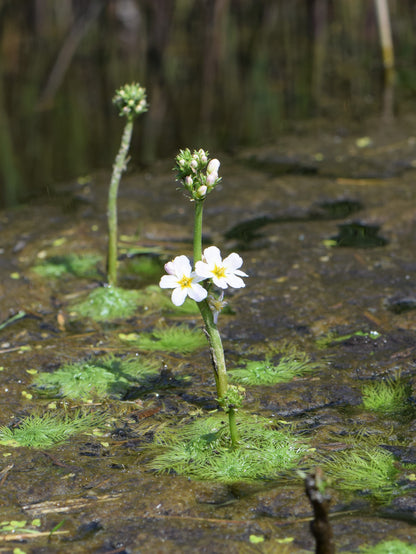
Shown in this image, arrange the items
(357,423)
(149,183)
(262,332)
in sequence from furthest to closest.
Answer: (149,183)
(262,332)
(357,423)

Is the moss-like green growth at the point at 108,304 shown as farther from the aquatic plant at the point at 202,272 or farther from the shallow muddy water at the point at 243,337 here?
the aquatic plant at the point at 202,272

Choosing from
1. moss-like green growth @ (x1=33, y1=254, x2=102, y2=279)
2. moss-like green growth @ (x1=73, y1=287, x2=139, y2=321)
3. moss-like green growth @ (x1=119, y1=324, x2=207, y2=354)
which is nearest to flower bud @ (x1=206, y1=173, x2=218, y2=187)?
moss-like green growth @ (x1=119, y1=324, x2=207, y2=354)

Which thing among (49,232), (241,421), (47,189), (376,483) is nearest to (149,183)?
(47,189)

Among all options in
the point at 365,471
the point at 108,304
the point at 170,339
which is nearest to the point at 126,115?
→ the point at 108,304

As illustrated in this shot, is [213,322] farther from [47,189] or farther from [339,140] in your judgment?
[339,140]

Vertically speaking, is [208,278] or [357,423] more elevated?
[208,278]

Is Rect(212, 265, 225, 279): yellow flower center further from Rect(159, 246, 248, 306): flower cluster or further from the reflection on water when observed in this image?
the reflection on water

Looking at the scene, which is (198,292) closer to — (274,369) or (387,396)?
(274,369)
